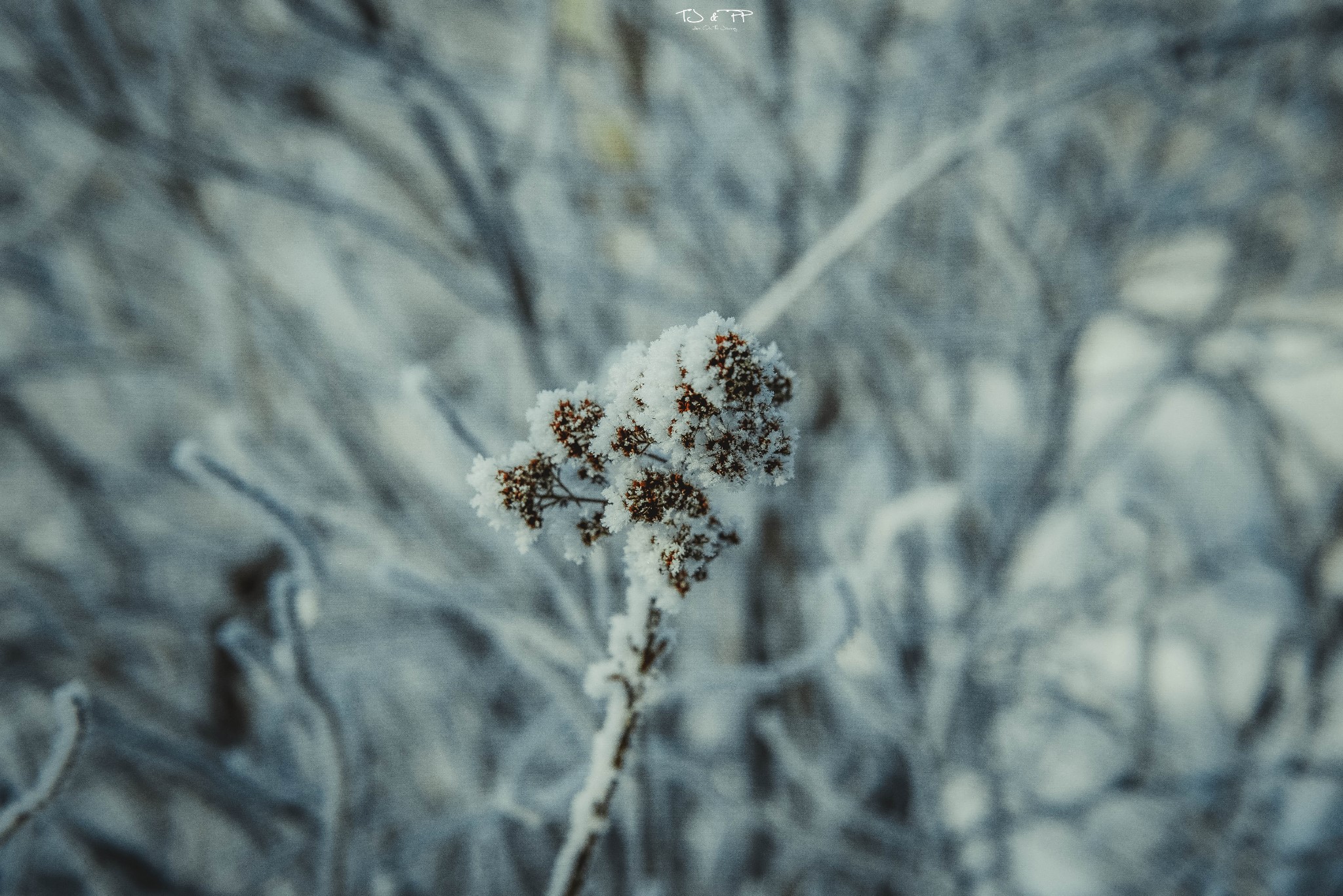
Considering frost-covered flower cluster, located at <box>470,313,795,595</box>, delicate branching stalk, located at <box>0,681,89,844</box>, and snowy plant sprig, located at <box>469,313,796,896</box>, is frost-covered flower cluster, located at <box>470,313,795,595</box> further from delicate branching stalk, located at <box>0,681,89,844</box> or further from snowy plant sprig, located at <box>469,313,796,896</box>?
A: delicate branching stalk, located at <box>0,681,89,844</box>

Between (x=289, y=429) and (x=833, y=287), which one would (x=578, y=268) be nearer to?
(x=833, y=287)

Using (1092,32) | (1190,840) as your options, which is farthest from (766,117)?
(1190,840)
